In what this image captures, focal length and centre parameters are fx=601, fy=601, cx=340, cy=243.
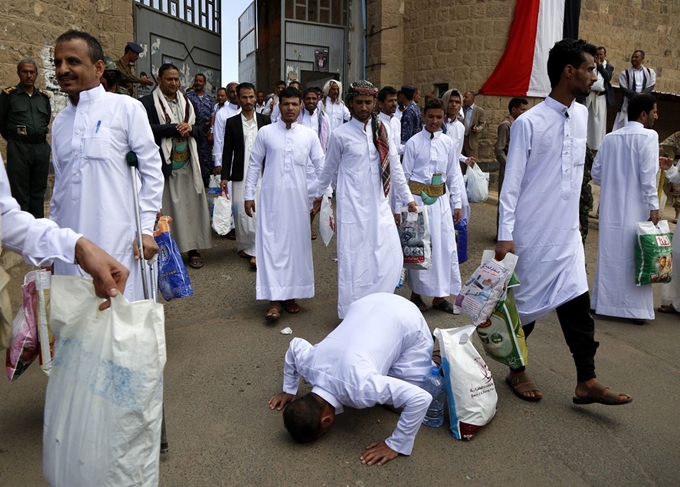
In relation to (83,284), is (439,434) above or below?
below

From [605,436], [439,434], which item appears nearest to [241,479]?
[439,434]

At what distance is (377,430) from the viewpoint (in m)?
3.09

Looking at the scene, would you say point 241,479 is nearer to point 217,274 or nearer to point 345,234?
point 345,234

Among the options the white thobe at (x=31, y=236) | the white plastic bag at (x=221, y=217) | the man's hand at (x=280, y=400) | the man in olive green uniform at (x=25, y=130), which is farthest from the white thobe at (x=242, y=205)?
the white thobe at (x=31, y=236)

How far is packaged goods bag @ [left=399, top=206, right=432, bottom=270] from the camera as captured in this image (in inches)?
181

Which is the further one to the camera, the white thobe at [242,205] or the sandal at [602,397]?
the white thobe at [242,205]

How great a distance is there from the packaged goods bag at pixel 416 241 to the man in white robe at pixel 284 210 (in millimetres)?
826

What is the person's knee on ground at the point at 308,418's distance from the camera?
110 inches

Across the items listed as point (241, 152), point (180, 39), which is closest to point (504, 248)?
point (241, 152)

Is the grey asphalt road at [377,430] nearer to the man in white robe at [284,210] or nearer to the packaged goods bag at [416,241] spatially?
the man in white robe at [284,210]

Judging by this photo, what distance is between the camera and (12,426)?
3094mm

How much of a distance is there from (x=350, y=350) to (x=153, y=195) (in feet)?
4.10

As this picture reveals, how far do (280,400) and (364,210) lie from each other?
1.69 m

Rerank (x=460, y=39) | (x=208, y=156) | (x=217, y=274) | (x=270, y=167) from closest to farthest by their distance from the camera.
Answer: (x=270, y=167) < (x=217, y=274) < (x=208, y=156) < (x=460, y=39)
